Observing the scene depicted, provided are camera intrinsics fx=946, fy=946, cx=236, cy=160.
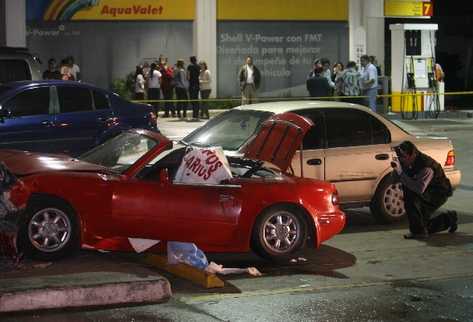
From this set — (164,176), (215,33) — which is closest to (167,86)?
(215,33)

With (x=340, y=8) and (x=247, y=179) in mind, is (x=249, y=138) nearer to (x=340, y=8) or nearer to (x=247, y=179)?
(x=247, y=179)

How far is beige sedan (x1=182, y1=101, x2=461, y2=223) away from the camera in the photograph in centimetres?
1107

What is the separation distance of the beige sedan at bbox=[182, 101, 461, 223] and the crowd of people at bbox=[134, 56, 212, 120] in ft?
46.3

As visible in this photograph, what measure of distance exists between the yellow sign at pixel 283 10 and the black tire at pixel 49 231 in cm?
2215

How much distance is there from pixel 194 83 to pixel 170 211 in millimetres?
17586

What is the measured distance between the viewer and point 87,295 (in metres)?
7.40

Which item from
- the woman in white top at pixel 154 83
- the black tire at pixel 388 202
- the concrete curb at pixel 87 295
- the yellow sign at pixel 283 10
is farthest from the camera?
the yellow sign at pixel 283 10

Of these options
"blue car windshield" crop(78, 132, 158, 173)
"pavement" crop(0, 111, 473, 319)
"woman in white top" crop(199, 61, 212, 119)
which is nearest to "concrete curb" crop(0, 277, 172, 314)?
"pavement" crop(0, 111, 473, 319)

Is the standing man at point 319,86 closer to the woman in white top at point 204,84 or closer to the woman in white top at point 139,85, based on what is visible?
the woman in white top at point 204,84

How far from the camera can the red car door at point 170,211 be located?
28.7ft

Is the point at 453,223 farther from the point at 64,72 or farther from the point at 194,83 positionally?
the point at 194,83

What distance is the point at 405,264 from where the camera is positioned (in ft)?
30.6

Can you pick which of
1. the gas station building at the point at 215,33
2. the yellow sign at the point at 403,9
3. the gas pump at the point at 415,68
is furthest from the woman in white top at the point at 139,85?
the yellow sign at the point at 403,9

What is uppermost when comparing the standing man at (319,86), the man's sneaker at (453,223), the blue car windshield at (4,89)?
the standing man at (319,86)
